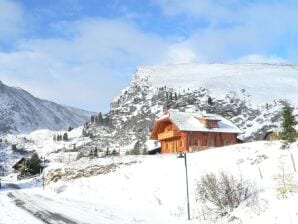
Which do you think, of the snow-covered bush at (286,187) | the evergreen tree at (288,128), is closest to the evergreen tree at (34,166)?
the evergreen tree at (288,128)

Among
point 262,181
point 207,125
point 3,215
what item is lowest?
point 3,215

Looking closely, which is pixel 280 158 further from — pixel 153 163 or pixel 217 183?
pixel 153 163

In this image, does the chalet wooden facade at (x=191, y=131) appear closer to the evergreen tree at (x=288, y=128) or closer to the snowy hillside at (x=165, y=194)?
the snowy hillside at (x=165, y=194)

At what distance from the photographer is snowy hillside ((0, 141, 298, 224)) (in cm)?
1562

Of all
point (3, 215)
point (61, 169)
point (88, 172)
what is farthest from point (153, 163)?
point (3, 215)

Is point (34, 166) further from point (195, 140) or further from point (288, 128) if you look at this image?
point (288, 128)

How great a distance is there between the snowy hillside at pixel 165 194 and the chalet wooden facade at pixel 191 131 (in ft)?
91.7

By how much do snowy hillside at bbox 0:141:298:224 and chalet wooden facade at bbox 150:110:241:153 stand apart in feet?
91.7

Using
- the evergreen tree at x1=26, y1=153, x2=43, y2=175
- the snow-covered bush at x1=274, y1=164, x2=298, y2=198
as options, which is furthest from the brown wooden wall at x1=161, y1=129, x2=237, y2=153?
the snow-covered bush at x1=274, y1=164, x2=298, y2=198

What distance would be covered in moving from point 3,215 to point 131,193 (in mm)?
8305

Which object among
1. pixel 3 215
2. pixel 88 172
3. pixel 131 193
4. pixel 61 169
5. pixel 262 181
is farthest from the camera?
pixel 61 169

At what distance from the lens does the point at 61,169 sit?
49.3 meters

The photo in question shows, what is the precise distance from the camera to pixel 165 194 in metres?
24.8

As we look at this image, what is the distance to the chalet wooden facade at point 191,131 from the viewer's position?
70.3 m
